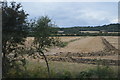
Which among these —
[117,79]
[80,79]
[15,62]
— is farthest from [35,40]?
[117,79]

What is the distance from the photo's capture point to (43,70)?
1174cm

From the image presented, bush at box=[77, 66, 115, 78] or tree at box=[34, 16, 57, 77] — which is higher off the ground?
tree at box=[34, 16, 57, 77]

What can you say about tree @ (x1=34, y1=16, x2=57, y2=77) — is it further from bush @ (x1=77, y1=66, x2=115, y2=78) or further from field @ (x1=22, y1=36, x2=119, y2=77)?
bush @ (x1=77, y1=66, x2=115, y2=78)

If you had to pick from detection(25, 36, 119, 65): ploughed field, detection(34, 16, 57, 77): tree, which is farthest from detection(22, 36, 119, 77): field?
detection(34, 16, 57, 77): tree

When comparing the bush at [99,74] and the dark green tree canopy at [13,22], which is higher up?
the dark green tree canopy at [13,22]

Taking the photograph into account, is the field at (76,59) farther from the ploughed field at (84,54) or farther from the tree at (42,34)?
the tree at (42,34)

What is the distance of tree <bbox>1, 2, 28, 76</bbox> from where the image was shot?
419 inches

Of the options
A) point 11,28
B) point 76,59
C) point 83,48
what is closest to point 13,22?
point 11,28

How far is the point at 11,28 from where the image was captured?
10.8 m

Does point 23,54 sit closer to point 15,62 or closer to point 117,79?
point 15,62

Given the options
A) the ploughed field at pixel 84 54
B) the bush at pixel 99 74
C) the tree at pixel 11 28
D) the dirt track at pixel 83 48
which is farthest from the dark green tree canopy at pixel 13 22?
the dirt track at pixel 83 48

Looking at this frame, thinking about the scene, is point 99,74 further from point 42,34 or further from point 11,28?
point 11,28

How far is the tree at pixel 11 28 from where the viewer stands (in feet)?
34.9

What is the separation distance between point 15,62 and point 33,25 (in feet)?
6.63
